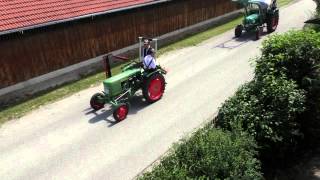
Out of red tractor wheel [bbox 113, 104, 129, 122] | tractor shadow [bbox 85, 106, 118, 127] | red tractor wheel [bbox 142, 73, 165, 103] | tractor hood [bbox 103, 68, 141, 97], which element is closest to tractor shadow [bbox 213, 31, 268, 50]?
red tractor wheel [bbox 142, 73, 165, 103]

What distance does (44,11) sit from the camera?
1630cm

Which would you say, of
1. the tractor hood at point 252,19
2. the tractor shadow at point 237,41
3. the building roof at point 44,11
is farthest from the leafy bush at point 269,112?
the tractor hood at point 252,19

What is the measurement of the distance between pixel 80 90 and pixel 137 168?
21.3 feet

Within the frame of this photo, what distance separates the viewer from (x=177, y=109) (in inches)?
527

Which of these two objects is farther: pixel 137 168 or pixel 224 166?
pixel 137 168

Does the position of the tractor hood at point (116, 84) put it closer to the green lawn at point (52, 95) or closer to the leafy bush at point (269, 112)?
the green lawn at point (52, 95)

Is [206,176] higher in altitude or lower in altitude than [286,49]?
lower

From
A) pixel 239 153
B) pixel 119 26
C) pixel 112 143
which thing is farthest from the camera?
pixel 119 26

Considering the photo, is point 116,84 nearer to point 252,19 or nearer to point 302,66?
point 302,66

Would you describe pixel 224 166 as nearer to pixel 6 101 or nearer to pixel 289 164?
pixel 289 164

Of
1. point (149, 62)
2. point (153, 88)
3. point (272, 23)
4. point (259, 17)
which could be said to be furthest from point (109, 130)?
point (272, 23)

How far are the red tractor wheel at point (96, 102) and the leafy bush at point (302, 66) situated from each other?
18.1ft

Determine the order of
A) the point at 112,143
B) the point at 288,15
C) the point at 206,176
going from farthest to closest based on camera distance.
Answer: the point at 288,15 < the point at 112,143 < the point at 206,176

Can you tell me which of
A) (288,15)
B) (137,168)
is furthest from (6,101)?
(288,15)
